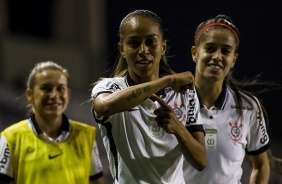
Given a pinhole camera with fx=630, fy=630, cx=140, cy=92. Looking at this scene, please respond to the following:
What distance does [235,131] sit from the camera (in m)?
3.13

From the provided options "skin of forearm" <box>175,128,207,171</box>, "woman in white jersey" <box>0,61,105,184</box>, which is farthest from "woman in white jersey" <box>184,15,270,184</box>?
"woman in white jersey" <box>0,61,105,184</box>

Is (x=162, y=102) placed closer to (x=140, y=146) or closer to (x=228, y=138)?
(x=140, y=146)

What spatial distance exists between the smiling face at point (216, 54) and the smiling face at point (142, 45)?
554mm

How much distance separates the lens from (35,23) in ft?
19.6

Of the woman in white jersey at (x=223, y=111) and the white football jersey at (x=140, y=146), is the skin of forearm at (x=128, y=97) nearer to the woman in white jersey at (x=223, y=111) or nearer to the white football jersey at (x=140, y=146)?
the white football jersey at (x=140, y=146)

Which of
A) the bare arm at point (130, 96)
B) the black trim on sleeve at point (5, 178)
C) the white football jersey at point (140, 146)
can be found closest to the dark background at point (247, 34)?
the black trim on sleeve at point (5, 178)

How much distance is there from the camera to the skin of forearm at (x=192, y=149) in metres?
2.37

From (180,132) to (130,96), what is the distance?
0.24 meters

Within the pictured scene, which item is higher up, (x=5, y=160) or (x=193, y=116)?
(x=193, y=116)

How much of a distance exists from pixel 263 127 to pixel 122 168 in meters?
1.06

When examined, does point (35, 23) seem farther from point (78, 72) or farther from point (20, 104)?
point (20, 104)

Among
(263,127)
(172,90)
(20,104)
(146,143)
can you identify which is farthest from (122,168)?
(20,104)

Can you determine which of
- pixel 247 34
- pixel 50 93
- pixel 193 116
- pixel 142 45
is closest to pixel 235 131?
pixel 193 116

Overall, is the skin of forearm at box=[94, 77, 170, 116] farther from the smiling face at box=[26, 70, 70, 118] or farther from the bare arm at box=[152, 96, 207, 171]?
the smiling face at box=[26, 70, 70, 118]
